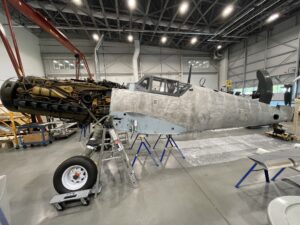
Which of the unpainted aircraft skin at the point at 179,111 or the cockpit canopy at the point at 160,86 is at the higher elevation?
the cockpit canopy at the point at 160,86

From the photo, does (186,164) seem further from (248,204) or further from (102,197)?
(102,197)

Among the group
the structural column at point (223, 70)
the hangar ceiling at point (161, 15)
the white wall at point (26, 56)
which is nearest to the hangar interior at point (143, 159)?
the hangar ceiling at point (161, 15)

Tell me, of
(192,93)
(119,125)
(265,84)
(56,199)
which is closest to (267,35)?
(265,84)

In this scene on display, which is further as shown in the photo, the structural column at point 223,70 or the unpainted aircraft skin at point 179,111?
the structural column at point 223,70

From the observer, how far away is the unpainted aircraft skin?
2.93 m

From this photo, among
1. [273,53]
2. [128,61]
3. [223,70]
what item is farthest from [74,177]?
[223,70]

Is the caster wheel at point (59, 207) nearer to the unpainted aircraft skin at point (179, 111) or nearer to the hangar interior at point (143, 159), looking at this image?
the hangar interior at point (143, 159)

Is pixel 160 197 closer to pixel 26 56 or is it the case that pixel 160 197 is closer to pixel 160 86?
pixel 160 86

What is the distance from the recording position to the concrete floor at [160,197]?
201cm

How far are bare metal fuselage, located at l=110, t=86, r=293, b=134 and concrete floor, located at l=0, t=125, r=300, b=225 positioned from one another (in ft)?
3.56

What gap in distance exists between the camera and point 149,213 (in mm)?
2098

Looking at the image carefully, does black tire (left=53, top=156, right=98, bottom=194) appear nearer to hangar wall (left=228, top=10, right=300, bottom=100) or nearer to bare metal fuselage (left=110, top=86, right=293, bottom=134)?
bare metal fuselage (left=110, top=86, right=293, bottom=134)

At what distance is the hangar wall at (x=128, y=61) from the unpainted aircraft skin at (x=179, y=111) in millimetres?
12474

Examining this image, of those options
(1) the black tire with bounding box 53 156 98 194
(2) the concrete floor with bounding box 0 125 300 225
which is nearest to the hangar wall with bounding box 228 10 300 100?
(2) the concrete floor with bounding box 0 125 300 225
